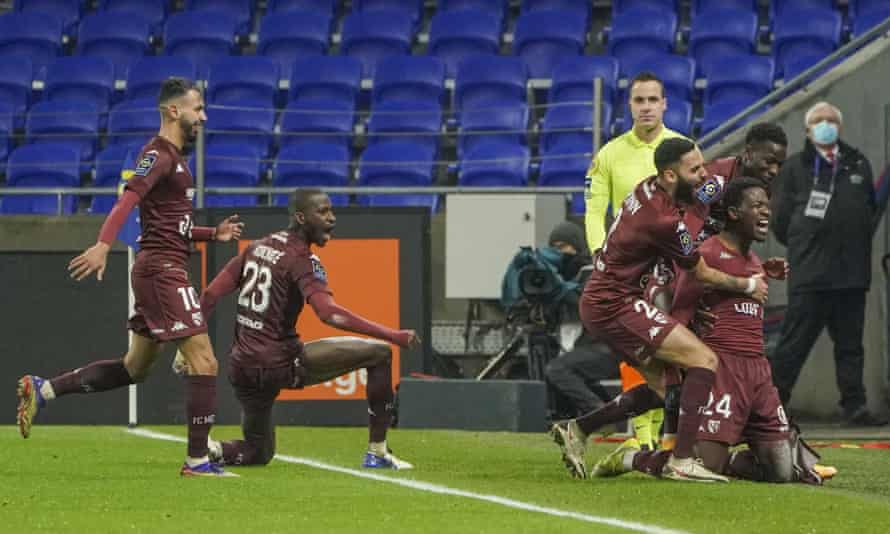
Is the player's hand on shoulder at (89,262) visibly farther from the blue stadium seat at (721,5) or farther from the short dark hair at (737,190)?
the blue stadium seat at (721,5)

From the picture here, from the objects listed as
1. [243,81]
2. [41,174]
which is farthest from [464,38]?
[41,174]

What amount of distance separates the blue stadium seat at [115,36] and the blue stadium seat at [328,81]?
2.24 metres

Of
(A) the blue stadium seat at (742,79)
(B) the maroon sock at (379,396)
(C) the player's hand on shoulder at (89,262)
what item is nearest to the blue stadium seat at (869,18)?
(A) the blue stadium seat at (742,79)

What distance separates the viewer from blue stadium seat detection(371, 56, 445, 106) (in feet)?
66.5

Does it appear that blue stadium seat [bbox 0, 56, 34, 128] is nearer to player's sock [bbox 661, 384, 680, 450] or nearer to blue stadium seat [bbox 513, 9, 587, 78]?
blue stadium seat [bbox 513, 9, 587, 78]

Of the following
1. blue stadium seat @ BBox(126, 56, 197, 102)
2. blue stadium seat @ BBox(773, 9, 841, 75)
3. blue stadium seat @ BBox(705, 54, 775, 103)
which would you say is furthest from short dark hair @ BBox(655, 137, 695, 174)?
blue stadium seat @ BBox(126, 56, 197, 102)

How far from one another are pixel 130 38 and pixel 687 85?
670 cm

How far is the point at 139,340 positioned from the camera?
960 cm

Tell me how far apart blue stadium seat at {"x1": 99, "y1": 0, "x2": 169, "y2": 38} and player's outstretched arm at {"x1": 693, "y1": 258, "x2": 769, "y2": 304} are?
48.2 ft

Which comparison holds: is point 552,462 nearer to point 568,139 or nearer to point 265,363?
point 265,363

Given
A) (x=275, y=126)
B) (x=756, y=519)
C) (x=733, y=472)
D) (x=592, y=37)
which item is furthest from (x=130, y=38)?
(x=756, y=519)

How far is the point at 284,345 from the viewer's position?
9.51m

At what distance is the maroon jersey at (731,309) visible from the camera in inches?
355

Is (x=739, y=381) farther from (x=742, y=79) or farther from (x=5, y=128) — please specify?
(x=5, y=128)
